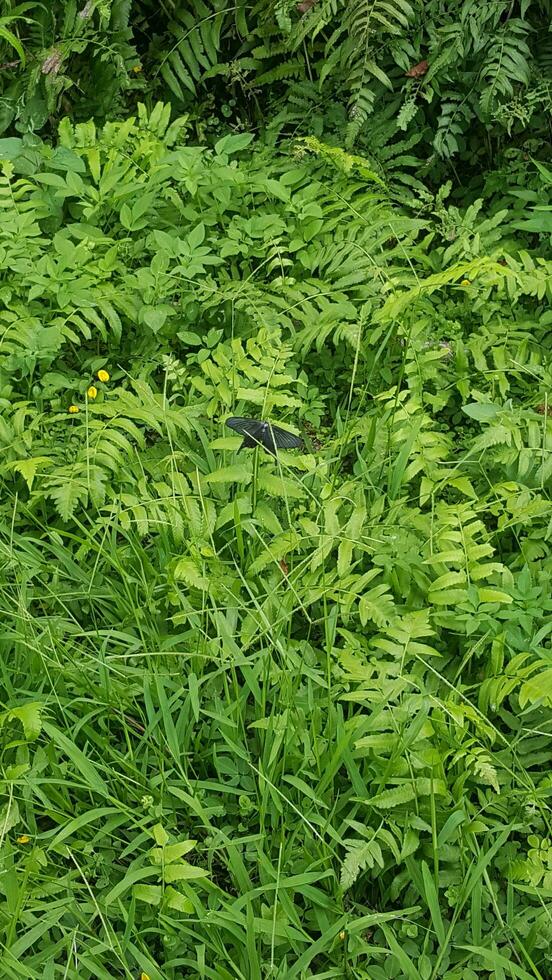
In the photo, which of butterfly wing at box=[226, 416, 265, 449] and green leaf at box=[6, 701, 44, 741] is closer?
green leaf at box=[6, 701, 44, 741]

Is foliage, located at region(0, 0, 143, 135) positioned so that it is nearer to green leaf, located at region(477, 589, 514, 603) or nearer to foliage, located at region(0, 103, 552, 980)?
foliage, located at region(0, 103, 552, 980)

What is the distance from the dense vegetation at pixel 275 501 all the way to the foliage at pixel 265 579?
0.4 inches

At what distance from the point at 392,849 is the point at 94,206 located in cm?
218

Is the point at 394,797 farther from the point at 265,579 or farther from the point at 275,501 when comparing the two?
the point at 275,501

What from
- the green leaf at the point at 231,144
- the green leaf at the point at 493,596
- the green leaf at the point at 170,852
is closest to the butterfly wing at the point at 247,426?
the green leaf at the point at 493,596

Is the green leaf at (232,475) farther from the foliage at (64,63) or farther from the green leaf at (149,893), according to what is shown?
the foliage at (64,63)

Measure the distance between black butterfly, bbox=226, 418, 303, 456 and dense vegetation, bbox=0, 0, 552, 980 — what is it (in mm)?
103

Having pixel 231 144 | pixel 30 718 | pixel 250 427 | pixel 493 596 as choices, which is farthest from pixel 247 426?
pixel 231 144

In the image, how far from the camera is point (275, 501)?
2.60m

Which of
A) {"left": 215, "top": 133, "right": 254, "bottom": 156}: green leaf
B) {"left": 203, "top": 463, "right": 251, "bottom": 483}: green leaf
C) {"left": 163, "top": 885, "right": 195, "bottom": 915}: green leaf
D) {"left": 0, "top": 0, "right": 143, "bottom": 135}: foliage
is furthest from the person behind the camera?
{"left": 0, "top": 0, "right": 143, "bottom": 135}: foliage

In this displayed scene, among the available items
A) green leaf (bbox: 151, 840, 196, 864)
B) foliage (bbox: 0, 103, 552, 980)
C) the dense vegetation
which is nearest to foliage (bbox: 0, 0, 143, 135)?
the dense vegetation

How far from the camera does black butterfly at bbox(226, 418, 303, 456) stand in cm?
219

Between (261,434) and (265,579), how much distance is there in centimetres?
40

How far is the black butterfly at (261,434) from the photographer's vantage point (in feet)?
7.17
